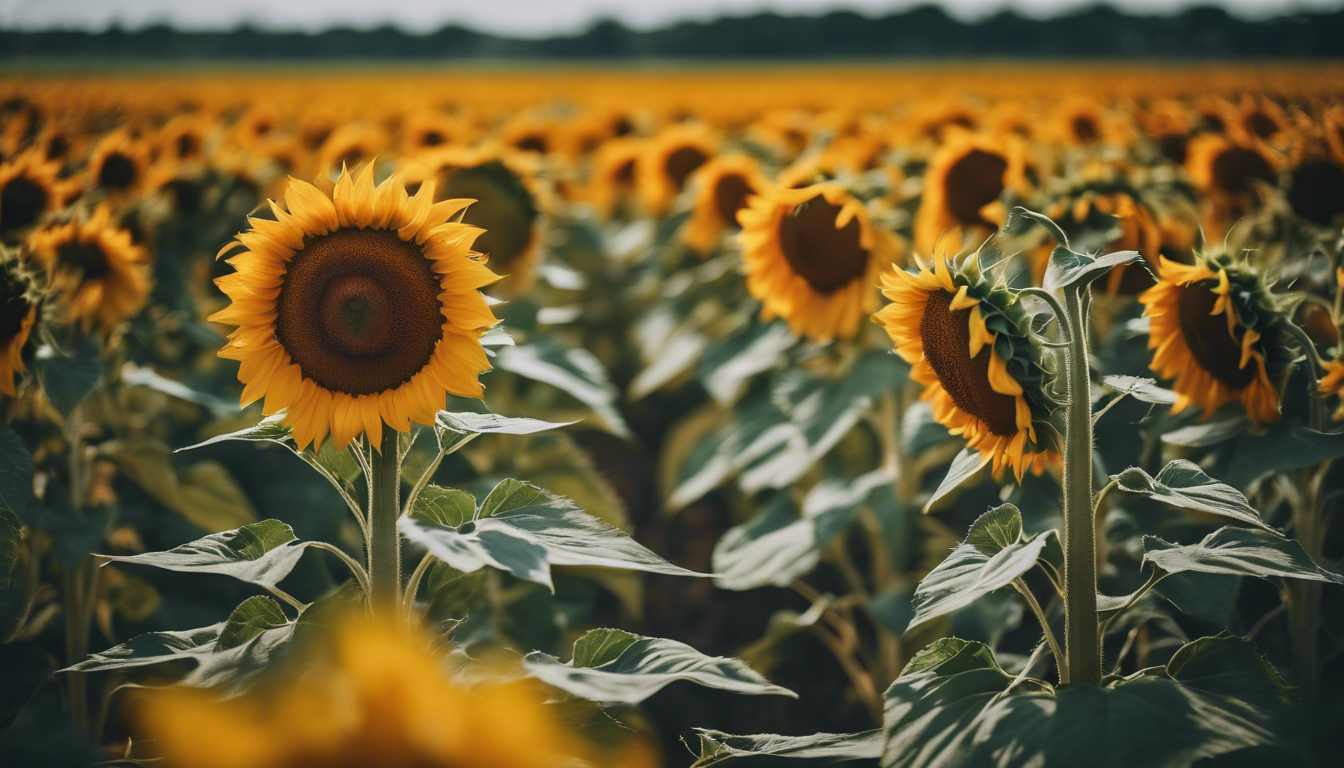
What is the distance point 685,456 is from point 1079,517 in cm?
269

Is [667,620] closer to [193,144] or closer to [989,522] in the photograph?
[989,522]

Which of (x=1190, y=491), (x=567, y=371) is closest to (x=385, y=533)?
(x=1190, y=491)

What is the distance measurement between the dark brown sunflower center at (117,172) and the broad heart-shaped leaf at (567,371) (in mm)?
2186

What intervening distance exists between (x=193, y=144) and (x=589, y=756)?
212 inches

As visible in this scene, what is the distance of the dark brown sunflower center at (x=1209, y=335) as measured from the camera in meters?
1.83

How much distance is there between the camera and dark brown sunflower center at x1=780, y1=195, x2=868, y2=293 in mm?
2902

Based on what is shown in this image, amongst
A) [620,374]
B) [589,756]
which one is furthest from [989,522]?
[620,374]

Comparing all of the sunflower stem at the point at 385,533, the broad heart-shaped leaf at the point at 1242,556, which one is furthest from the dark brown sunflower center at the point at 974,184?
the sunflower stem at the point at 385,533

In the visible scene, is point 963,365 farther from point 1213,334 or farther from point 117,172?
point 117,172

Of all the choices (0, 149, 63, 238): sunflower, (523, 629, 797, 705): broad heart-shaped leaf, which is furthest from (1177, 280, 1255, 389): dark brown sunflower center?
(0, 149, 63, 238): sunflower

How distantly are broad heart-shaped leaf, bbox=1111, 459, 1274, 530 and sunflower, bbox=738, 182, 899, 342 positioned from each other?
1.49 meters

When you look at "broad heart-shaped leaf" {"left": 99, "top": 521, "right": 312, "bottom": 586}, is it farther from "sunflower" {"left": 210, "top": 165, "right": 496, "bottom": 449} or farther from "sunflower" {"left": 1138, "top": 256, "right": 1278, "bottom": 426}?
"sunflower" {"left": 1138, "top": 256, "right": 1278, "bottom": 426}

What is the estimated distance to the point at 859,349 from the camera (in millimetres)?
3096

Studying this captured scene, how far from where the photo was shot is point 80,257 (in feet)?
9.26
